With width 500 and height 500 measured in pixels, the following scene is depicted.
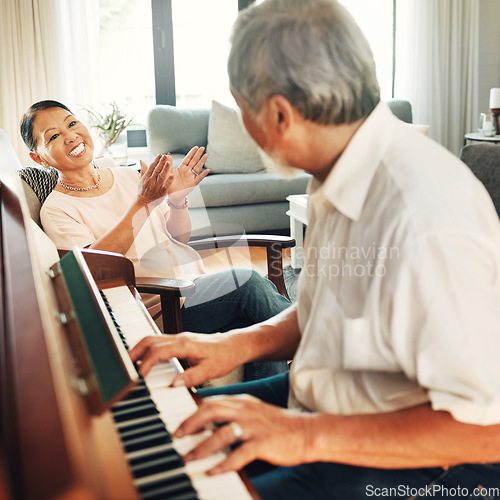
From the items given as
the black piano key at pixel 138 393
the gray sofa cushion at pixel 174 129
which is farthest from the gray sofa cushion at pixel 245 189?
the black piano key at pixel 138 393

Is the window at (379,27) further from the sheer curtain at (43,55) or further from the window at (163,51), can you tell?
the sheer curtain at (43,55)

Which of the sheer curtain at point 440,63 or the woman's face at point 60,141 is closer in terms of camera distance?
the woman's face at point 60,141

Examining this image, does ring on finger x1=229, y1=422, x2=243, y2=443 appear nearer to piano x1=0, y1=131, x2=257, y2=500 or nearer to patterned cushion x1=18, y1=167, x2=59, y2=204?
piano x1=0, y1=131, x2=257, y2=500

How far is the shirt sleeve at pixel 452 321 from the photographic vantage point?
66 centimetres

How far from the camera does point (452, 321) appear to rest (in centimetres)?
66

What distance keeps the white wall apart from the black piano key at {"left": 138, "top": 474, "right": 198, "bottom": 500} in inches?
241

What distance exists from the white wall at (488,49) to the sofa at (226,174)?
276 centimetres

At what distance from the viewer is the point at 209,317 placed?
182 cm

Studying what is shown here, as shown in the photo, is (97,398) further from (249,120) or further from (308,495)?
(249,120)

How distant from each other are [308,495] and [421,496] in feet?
0.54

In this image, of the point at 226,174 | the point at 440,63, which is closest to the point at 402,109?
the point at 440,63

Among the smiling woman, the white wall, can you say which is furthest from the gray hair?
the white wall

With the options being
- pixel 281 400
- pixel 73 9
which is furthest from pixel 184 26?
pixel 281 400

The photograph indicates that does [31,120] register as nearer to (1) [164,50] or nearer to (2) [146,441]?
(2) [146,441]
